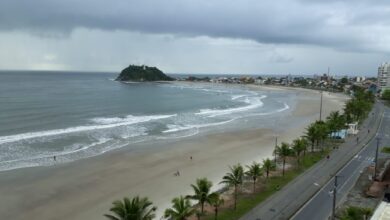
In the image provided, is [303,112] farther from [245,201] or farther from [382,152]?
[245,201]

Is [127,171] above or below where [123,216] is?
below

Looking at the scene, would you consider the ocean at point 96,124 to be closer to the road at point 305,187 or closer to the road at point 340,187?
the road at point 305,187

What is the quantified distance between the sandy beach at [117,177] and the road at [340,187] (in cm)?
1160

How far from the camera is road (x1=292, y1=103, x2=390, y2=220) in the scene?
31.0 metres

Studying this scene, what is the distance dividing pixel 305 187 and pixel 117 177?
65.8ft

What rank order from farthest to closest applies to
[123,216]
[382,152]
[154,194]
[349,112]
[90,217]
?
[349,112], [382,152], [154,194], [90,217], [123,216]

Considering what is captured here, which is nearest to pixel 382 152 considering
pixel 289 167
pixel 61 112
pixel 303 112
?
pixel 289 167

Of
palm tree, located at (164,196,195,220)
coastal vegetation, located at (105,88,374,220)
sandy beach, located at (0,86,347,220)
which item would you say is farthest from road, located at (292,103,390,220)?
sandy beach, located at (0,86,347,220)

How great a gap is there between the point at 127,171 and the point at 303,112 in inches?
2818

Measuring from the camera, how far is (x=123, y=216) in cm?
2220

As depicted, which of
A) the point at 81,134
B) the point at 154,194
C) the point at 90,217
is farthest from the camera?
the point at 81,134

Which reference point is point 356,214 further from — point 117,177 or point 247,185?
point 117,177

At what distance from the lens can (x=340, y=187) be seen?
37.6m

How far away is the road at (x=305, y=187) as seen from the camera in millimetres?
30656
